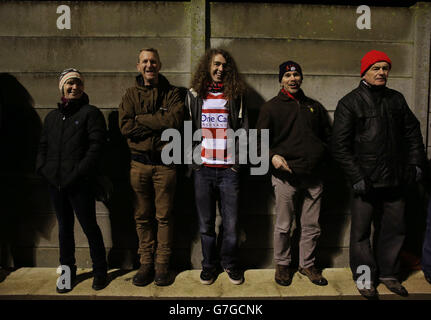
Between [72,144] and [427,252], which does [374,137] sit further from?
[72,144]

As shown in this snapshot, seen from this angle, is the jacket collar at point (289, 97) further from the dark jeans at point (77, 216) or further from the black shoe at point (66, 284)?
the black shoe at point (66, 284)

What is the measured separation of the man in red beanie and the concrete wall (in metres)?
0.54

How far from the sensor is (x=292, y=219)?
3.18 metres

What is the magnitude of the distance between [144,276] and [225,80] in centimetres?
214

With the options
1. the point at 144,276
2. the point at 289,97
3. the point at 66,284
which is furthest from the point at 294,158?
the point at 66,284

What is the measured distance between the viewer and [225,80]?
3.12 metres

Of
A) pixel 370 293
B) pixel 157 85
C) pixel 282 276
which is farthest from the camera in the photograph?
pixel 282 276

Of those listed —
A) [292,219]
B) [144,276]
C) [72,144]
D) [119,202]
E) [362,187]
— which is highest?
[72,144]

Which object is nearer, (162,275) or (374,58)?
(374,58)

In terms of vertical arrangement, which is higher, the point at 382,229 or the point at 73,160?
the point at 73,160

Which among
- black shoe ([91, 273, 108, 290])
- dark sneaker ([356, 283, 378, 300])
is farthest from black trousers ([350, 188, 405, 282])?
black shoe ([91, 273, 108, 290])

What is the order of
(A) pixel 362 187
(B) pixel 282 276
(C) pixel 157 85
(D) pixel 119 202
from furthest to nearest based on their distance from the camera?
1. (D) pixel 119 202
2. (B) pixel 282 276
3. (C) pixel 157 85
4. (A) pixel 362 187

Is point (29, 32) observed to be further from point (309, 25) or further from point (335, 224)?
point (335, 224)

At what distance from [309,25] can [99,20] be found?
231 cm
